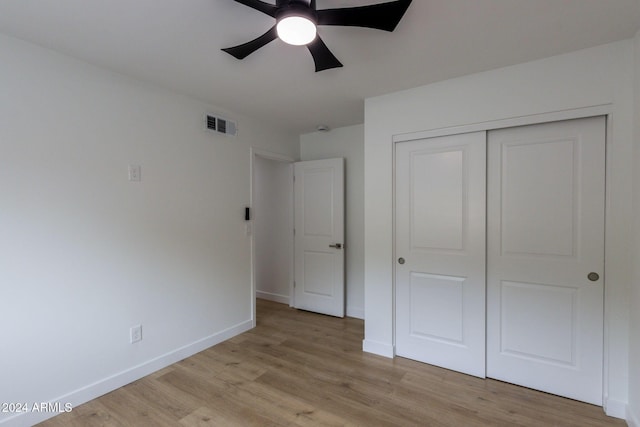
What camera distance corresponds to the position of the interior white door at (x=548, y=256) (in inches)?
82.0

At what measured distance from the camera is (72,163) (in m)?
2.12

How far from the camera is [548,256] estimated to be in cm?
223

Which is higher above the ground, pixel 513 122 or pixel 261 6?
pixel 261 6

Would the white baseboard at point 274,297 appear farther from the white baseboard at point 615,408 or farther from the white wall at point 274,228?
the white baseboard at point 615,408

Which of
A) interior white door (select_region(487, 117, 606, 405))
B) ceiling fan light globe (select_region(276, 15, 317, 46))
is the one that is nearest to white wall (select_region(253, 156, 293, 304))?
interior white door (select_region(487, 117, 606, 405))

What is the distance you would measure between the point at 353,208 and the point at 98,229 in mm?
2666

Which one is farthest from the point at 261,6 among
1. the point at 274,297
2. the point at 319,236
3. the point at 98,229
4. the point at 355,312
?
the point at 274,297

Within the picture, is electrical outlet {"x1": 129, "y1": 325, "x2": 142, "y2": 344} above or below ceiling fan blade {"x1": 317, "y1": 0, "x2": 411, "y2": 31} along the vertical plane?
below

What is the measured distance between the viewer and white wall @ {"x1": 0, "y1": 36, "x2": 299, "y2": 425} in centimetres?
189

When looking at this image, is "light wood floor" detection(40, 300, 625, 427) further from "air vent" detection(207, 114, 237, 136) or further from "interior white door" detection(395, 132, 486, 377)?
"air vent" detection(207, 114, 237, 136)

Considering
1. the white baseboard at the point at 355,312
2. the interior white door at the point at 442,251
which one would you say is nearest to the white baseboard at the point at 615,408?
the interior white door at the point at 442,251

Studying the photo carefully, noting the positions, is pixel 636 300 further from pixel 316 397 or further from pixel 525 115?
pixel 316 397

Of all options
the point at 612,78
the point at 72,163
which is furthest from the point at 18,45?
the point at 612,78

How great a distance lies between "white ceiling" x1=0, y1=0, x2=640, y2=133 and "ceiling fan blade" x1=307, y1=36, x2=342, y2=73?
21cm
